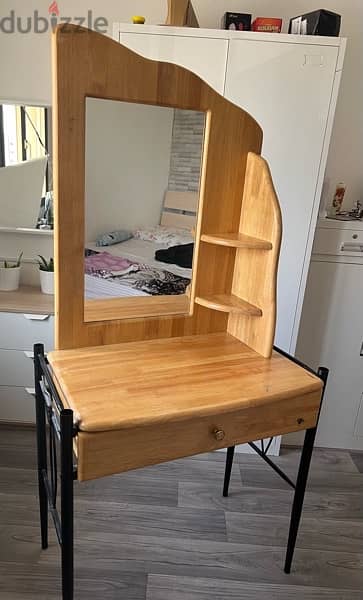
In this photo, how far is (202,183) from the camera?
1422 mm

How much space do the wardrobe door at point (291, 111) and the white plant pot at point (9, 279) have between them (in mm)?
1392

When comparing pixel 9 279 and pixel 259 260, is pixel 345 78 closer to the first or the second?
pixel 259 260

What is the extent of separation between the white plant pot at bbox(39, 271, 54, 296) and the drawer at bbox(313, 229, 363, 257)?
136 centimetres

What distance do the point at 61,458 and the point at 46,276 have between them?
4.65ft

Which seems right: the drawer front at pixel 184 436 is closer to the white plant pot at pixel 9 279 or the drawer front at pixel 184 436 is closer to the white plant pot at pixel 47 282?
the white plant pot at pixel 47 282

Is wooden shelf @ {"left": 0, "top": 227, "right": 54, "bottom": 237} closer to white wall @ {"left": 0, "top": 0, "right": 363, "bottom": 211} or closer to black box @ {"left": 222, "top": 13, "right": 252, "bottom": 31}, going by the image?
white wall @ {"left": 0, "top": 0, "right": 363, "bottom": 211}

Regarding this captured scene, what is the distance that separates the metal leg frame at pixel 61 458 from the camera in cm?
102

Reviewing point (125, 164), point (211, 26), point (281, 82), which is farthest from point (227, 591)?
point (211, 26)

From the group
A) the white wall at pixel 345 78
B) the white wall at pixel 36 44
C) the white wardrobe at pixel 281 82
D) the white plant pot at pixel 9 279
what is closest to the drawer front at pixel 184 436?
the white wardrobe at pixel 281 82

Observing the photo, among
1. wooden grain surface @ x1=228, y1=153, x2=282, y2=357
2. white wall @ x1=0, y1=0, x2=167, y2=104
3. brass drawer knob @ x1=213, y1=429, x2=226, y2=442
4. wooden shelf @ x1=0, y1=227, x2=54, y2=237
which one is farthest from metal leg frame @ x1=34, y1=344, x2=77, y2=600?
white wall @ x1=0, y1=0, x2=167, y2=104

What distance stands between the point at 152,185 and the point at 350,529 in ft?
5.45

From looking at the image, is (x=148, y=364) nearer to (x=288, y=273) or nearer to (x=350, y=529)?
(x=288, y=273)

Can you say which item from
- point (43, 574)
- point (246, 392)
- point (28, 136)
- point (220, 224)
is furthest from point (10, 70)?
point (43, 574)

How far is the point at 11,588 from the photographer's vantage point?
147cm
